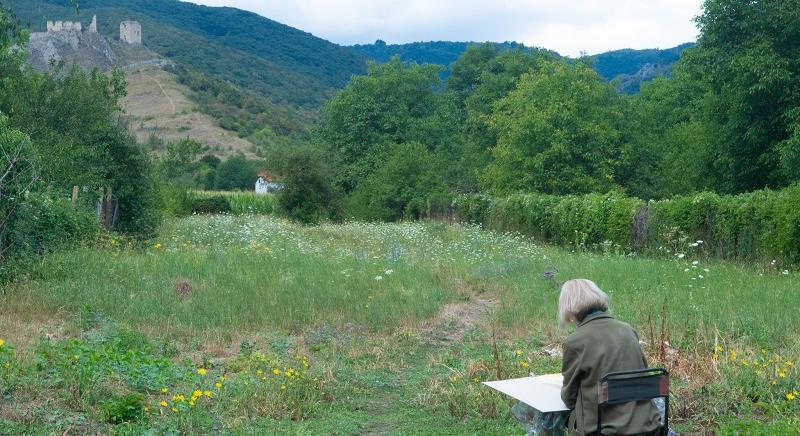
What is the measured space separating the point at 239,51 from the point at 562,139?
5501 inches

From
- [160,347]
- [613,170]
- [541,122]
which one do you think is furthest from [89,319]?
[613,170]

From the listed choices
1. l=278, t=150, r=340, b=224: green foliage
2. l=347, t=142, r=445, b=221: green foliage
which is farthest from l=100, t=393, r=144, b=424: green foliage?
l=347, t=142, r=445, b=221: green foliage

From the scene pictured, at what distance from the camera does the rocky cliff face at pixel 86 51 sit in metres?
119

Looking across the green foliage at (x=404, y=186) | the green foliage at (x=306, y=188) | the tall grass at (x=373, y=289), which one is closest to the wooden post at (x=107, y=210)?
the tall grass at (x=373, y=289)

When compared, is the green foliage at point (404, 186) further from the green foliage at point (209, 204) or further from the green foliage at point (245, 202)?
the green foliage at point (209, 204)

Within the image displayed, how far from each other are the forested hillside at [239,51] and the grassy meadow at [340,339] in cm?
12733

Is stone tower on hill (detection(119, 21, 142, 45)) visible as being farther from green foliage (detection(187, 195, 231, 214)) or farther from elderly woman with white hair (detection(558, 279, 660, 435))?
elderly woman with white hair (detection(558, 279, 660, 435))

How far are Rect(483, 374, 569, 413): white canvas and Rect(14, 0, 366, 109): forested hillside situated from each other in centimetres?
13652

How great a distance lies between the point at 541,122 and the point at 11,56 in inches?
1189

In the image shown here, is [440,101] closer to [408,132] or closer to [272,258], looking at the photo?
[408,132]

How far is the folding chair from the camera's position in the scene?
16.2 feet

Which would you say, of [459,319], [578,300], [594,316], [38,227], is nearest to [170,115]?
[38,227]

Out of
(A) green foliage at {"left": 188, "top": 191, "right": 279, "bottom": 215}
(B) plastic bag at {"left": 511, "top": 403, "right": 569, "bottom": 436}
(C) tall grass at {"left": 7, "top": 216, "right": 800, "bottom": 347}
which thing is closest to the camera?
(B) plastic bag at {"left": 511, "top": 403, "right": 569, "bottom": 436}

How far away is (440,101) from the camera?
71938mm
